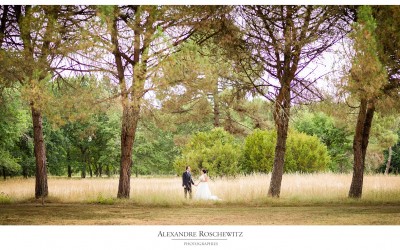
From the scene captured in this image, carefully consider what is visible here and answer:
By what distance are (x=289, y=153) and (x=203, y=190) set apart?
5365 millimetres

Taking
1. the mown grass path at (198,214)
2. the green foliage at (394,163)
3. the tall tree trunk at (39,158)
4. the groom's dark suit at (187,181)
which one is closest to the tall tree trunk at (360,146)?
the mown grass path at (198,214)

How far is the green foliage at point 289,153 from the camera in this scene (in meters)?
13.8

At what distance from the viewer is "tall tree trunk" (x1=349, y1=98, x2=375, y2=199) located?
464 inches

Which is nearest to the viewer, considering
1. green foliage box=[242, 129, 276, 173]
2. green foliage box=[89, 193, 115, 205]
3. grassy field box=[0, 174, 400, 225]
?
grassy field box=[0, 174, 400, 225]

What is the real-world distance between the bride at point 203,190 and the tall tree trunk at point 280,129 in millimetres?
1443

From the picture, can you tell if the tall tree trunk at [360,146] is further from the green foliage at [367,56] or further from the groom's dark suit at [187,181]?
the groom's dark suit at [187,181]

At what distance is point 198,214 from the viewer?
9898mm

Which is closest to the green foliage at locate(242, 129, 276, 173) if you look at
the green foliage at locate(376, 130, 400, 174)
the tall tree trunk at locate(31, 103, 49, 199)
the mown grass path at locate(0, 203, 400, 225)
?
the mown grass path at locate(0, 203, 400, 225)

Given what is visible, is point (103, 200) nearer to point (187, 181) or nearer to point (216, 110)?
point (187, 181)

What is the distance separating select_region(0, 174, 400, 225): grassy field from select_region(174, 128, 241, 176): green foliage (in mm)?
451

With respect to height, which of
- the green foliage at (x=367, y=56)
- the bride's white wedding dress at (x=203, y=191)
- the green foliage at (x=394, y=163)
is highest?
the green foliage at (x=367, y=56)

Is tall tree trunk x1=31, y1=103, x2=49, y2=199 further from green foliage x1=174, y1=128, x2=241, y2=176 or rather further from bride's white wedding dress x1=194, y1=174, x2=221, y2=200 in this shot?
bride's white wedding dress x1=194, y1=174, x2=221, y2=200

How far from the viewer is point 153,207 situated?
35.2 ft
